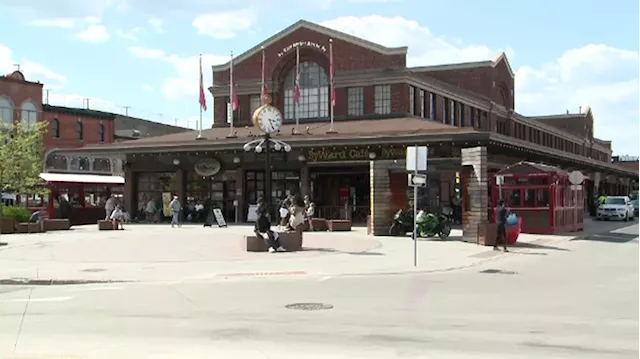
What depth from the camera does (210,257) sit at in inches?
773

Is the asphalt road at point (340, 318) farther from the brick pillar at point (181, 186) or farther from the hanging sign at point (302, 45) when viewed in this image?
the hanging sign at point (302, 45)

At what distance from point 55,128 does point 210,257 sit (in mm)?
49567

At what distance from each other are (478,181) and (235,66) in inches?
1019

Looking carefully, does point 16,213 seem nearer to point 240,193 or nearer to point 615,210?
point 240,193

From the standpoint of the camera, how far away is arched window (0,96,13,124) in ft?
194

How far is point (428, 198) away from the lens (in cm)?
2962

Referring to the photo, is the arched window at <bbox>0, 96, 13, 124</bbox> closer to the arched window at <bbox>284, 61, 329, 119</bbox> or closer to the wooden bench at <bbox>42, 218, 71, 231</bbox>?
the arched window at <bbox>284, 61, 329, 119</bbox>

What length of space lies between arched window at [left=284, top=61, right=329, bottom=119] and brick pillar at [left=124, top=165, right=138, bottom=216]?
10338 mm

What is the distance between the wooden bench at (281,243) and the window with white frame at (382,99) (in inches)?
824

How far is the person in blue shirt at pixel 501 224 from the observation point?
843 inches

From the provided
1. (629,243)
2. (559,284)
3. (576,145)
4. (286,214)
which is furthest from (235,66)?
(576,145)

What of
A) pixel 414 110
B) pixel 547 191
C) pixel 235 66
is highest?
pixel 235 66

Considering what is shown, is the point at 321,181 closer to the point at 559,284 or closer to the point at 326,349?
the point at 559,284

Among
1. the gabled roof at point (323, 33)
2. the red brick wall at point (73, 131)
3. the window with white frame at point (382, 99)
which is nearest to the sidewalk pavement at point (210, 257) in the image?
the window with white frame at point (382, 99)
